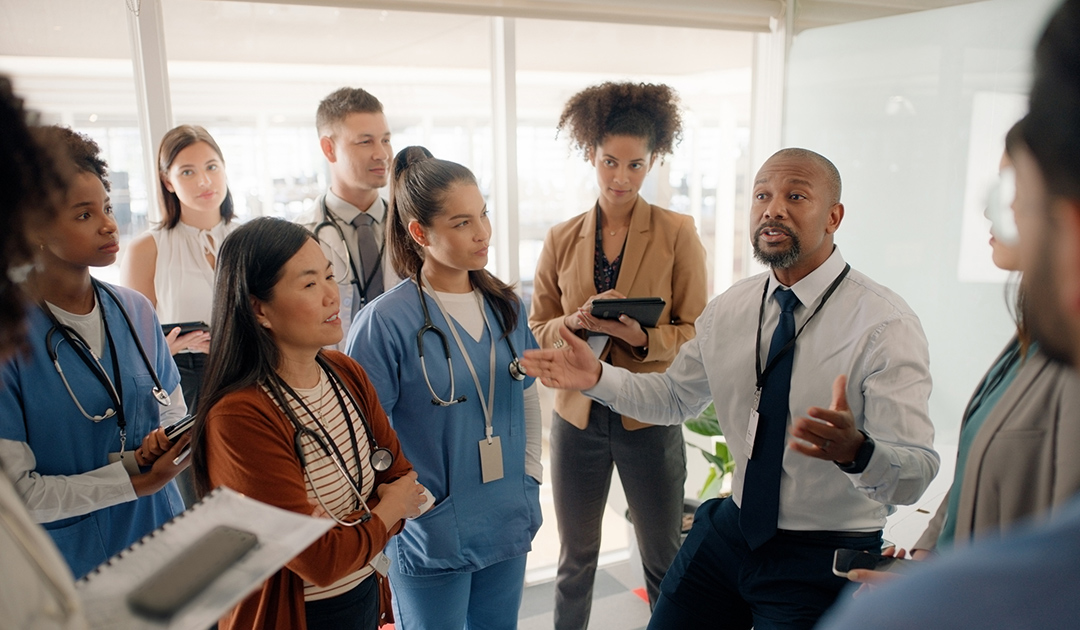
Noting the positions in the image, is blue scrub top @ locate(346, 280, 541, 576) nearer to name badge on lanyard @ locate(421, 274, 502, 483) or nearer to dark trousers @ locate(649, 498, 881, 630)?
name badge on lanyard @ locate(421, 274, 502, 483)

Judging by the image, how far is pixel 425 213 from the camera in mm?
2098

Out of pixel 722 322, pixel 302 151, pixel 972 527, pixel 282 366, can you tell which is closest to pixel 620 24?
pixel 302 151

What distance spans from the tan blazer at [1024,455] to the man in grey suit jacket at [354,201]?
2.10m

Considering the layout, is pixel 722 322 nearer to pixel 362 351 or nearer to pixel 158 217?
pixel 362 351

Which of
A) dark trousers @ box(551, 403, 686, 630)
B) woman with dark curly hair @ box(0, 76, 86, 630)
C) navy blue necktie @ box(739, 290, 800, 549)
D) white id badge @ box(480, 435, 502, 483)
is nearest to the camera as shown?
woman with dark curly hair @ box(0, 76, 86, 630)

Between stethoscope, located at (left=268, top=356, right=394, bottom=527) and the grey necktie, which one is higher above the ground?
the grey necktie

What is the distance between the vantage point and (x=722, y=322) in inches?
82.0

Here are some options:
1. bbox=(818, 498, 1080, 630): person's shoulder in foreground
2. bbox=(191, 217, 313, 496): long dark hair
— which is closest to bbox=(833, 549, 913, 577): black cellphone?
bbox=(818, 498, 1080, 630): person's shoulder in foreground

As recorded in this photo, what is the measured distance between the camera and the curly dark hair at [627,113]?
9.32 feet

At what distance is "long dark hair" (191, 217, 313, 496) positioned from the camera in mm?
1530

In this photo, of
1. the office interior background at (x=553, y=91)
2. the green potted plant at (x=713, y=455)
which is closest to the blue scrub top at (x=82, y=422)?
the office interior background at (x=553, y=91)

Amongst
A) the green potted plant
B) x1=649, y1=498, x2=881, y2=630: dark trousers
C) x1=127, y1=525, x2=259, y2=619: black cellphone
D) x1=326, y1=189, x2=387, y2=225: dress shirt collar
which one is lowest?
the green potted plant

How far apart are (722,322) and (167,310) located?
7.09 ft

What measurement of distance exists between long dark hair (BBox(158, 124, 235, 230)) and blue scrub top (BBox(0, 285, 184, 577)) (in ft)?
3.26
